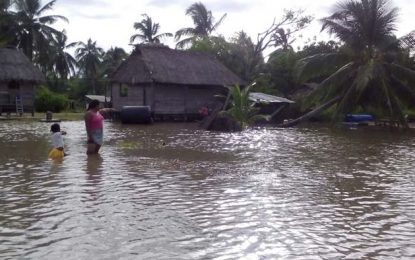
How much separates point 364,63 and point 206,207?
20.0 meters

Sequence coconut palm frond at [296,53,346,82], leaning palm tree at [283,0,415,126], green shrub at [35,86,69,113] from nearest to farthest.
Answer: leaning palm tree at [283,0,415,126] < coconut palm frond at [296,53,346,82] < green shrub at [35,86,69,113]

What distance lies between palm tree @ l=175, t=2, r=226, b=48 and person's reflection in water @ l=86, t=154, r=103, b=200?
37778 millimetres

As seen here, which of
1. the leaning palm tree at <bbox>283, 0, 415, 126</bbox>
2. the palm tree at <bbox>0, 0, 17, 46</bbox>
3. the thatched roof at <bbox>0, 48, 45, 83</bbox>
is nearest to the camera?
the leaning palm tree at <bbox>283, 0, 415, 126</bbox>

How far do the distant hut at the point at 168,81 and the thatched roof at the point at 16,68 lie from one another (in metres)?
5.66

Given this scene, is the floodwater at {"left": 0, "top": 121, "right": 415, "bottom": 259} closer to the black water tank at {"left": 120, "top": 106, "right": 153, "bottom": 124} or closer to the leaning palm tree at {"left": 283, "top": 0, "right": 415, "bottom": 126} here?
the leaning palm tree at {"left": 283, "top": 0, "right": 415, "bottom": 126}

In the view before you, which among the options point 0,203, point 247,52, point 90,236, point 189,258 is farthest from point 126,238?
point 247,52

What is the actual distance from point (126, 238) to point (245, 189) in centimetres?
327

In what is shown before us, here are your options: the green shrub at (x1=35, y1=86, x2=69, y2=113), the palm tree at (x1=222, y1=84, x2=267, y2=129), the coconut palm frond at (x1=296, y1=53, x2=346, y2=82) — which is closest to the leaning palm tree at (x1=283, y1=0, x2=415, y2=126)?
the coconut palm frond at (x1=296, y1=53, x2=346, y2=82)

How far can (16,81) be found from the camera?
35781mm

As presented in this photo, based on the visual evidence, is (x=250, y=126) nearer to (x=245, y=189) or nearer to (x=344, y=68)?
(x=344, y=68)

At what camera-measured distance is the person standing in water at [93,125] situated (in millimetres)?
12672

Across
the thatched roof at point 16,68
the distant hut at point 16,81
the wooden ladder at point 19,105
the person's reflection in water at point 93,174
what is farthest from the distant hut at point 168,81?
the person's reflection in water at point 93,174

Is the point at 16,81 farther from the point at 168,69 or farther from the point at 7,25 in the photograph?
the point at 168,69

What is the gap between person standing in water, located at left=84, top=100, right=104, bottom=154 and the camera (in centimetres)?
1267
